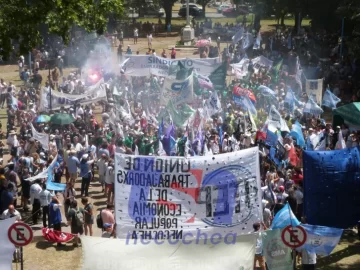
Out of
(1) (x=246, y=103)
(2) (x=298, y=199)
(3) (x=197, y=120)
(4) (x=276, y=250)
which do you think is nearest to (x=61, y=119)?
(3) (x=197, y=120)

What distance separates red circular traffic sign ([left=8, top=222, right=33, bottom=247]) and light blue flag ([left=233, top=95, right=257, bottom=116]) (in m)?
11.7

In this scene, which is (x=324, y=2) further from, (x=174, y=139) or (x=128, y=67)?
(x=174, y=139)

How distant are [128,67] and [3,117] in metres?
5.79

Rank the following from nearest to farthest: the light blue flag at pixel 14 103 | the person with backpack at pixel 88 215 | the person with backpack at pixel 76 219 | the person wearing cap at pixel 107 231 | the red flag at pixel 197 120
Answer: the person wearing cap at pixel 107 231, the person with backpack at pixel 76 219, the person with backpack at pixel 88 215, the red flag at pixel 197 120, the light blue flag at pixel 14 103

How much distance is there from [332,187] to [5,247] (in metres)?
6.54

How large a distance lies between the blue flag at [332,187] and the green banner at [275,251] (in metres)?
2.00

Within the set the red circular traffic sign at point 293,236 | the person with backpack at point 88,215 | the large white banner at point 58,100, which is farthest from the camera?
the large white banner at point 58,100

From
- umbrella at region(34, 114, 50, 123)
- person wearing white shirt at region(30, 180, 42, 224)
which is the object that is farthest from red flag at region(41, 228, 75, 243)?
umbrella at region(34, 114, 50, 123)

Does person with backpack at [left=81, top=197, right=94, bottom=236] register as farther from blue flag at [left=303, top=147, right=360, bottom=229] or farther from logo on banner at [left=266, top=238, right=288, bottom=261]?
logo on banner at [left=266, top=238, right=288, bottom=261]

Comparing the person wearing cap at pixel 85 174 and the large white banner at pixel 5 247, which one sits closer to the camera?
the large white banner at pixel 5 247

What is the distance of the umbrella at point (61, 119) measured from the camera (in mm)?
24250

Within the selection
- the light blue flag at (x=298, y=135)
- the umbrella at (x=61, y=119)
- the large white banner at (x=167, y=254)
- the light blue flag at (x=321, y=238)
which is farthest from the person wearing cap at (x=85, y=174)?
the light blue flag at (x=321, y=238)

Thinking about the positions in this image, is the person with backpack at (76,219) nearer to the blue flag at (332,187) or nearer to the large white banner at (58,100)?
the blue flag at (332,187)

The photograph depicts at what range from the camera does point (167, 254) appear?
12.2 metres
